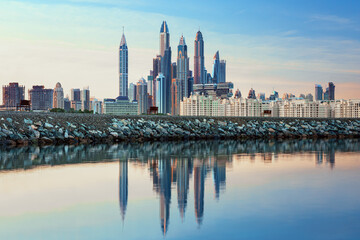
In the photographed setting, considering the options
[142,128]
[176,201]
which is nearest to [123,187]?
[176,201]

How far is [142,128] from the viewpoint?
42.5 metres

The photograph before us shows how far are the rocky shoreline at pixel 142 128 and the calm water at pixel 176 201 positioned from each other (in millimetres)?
13756

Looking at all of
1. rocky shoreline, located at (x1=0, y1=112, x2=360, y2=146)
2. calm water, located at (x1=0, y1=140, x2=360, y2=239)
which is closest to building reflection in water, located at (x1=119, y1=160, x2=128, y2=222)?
calm water, located at (x1=0, y1=140, x2=360, y2=239)

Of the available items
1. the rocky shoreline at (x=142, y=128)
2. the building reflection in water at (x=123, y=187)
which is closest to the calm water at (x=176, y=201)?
the building reflection in water at (x=123, y=187)

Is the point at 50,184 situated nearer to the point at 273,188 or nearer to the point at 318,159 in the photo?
the point at 273,188

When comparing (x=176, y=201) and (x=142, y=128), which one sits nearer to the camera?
(x=176, y=201)

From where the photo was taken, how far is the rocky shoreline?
34344 millimetres

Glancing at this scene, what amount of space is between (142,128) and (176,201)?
1222 inches

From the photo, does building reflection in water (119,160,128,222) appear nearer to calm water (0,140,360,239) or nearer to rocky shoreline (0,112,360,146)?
calm water (0,140,360,239)

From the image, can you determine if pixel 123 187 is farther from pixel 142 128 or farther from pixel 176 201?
pixel 142 128

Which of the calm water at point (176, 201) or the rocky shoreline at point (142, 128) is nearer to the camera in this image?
the calm water at point (176, 201)

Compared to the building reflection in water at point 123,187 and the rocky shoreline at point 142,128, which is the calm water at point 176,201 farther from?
the rocky shoreline at point 142,128

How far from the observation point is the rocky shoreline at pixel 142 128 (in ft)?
→ 113

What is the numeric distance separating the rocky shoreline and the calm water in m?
13.8
